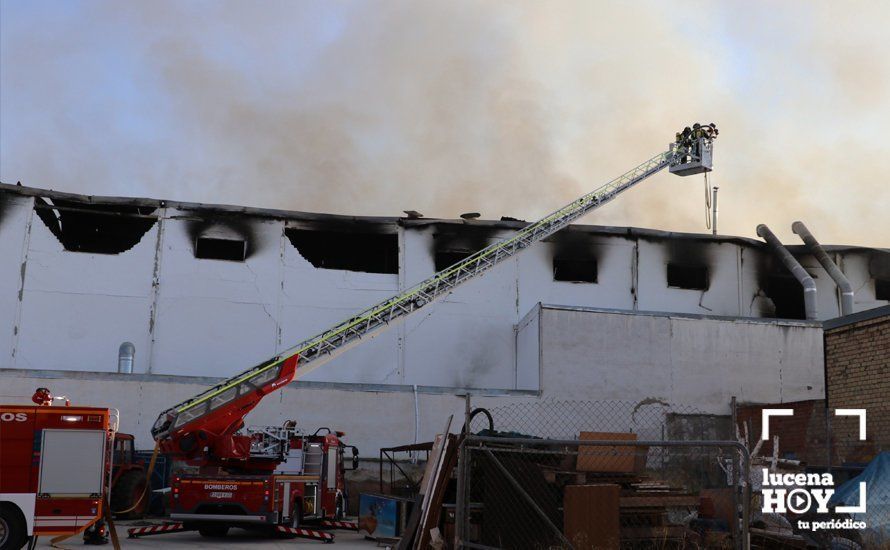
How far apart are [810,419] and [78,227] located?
21777 mm

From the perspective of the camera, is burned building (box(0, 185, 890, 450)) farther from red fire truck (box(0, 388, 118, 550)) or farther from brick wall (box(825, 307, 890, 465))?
red fire truck (box(0, 388, 118, 550))

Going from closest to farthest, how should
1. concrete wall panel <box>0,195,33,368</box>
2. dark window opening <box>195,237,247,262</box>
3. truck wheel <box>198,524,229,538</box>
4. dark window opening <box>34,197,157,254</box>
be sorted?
truck wheel <box>198,524,229,538</box> < concrete wall panel <box>0,195,33,368</box> < dark window opening <box>34,197,157,254</box> < dark window opening <box>195,237,247,262</box>

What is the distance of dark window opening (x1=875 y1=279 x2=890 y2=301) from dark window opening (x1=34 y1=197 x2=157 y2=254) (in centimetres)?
2603

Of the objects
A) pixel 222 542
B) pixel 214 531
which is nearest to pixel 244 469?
pixel 214 531

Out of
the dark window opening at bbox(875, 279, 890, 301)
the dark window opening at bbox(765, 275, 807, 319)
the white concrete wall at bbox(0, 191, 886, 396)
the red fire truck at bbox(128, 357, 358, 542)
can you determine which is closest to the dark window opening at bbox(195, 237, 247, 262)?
the white concrete wall at bbox(0, 191, 886, 396)

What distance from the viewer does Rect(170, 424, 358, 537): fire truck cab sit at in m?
16.8

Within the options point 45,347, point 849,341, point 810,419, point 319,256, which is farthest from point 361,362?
point 849,341

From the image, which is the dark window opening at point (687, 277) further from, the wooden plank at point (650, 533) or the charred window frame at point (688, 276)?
the wooden plank at point (650, 533)

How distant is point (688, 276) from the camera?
34688 mm

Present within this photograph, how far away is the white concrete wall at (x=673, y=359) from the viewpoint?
28.3m

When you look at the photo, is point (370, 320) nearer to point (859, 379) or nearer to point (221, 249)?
point (221, 249)

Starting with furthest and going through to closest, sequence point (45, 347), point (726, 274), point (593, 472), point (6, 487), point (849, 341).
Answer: point (726, 274) < point (45, 347) < point (849, 341) < point (6, 487) < point (593, 472)

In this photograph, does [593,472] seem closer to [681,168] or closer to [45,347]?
[681,168]

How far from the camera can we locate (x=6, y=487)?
13445mm
